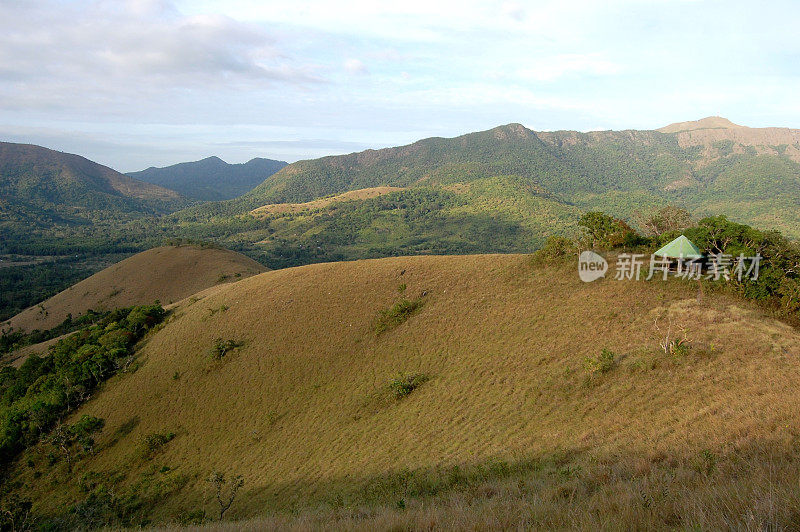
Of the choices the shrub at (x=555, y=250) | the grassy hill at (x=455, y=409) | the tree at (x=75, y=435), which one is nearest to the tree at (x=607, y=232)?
the shrub at (x=555, y=250)

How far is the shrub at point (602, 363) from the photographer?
64.2 ft

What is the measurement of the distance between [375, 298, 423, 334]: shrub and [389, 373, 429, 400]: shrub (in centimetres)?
685

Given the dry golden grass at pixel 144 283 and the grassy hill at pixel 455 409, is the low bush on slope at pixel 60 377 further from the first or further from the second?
the dry golden grass at pixel 144 283

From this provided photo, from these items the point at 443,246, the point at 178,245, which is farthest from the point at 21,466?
the point at 443,246

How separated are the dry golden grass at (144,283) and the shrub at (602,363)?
64.7 metres

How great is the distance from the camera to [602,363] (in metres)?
19.6

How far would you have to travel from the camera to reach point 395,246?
561 ft

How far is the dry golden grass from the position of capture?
235 ft

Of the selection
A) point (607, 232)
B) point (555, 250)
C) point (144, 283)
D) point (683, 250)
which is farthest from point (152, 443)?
point (144, 283)

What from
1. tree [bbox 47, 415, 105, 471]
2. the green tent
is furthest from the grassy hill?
the green tent

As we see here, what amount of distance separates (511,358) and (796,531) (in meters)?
20.2

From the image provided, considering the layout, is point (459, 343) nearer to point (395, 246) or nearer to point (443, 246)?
point (443, 246)

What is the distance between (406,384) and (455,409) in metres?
4.60

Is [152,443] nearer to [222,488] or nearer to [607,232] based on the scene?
[222,488]
